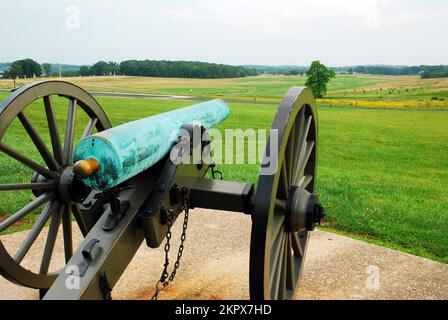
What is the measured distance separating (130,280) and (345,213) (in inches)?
156

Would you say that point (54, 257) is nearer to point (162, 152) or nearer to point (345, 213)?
point (162, 152)

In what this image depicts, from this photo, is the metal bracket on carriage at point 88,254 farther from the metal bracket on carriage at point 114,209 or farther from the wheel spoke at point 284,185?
the wheel spoke at point 284,185

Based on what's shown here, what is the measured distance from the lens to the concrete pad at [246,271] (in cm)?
461

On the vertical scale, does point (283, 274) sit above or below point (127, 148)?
below

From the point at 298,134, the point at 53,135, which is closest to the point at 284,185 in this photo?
the point at 298,134

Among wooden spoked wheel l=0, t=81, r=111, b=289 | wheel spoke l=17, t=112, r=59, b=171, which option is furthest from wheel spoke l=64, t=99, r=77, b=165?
wheel spoke l=17, t=112, r=59, b=171

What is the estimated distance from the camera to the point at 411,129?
68.6 ft

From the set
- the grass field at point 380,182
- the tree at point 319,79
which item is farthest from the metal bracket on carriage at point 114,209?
the tree at point 319,79

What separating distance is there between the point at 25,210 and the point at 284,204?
87.9 inches

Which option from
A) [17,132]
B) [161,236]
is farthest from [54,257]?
[17,132]

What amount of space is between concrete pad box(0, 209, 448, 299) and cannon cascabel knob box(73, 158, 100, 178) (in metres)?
2.41

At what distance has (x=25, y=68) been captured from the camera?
69688 mm

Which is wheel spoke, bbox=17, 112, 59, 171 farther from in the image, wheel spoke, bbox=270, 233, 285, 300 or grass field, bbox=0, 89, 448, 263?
grass field, bbox=0, 89, 448, 263
